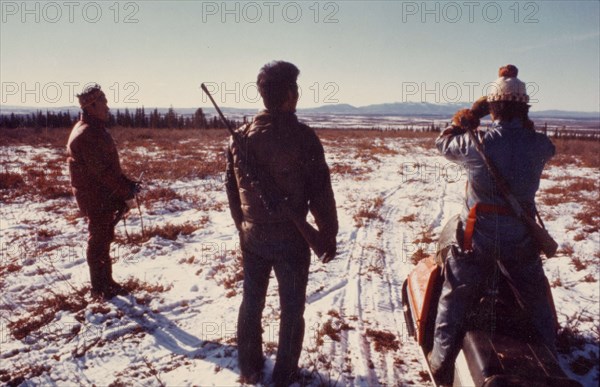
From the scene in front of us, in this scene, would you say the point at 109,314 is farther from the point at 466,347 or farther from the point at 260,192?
the point at 466,347

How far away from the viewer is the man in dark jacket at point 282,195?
2717mm

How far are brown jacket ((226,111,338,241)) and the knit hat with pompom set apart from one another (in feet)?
4.11

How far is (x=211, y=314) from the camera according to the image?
458 centimetres

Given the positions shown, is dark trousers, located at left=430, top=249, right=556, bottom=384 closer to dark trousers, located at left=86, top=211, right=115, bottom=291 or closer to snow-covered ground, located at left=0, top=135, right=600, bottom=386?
snow-covered ground, located at left=0, top=135, right=600, bottom=386

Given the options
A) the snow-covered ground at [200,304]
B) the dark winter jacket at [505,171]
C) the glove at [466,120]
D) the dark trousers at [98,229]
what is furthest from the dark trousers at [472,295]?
the dark trousers at [98,229]

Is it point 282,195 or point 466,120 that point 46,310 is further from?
point 466,120

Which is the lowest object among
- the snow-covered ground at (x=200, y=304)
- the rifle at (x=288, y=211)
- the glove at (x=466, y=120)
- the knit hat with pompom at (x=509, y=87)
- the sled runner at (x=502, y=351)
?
the snow-covered ground at (x=200, y=304)

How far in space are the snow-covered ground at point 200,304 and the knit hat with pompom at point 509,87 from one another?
2.48 m

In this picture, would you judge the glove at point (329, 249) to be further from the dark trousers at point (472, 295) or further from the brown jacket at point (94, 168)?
the brown jacket at point (94, 168)

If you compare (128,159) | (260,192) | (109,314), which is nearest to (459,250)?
(260,192)

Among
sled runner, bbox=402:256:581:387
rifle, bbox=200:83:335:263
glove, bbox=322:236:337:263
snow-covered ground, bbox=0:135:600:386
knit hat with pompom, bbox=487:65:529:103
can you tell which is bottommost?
snow-covered ground, bbox=0:135:600:386

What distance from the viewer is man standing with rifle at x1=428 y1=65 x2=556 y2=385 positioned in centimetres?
252

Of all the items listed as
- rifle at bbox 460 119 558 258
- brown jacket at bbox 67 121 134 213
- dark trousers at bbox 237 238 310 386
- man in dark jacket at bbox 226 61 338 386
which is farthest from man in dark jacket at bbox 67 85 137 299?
rifle at bbox 460 119 558 258

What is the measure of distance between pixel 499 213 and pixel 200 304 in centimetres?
369
